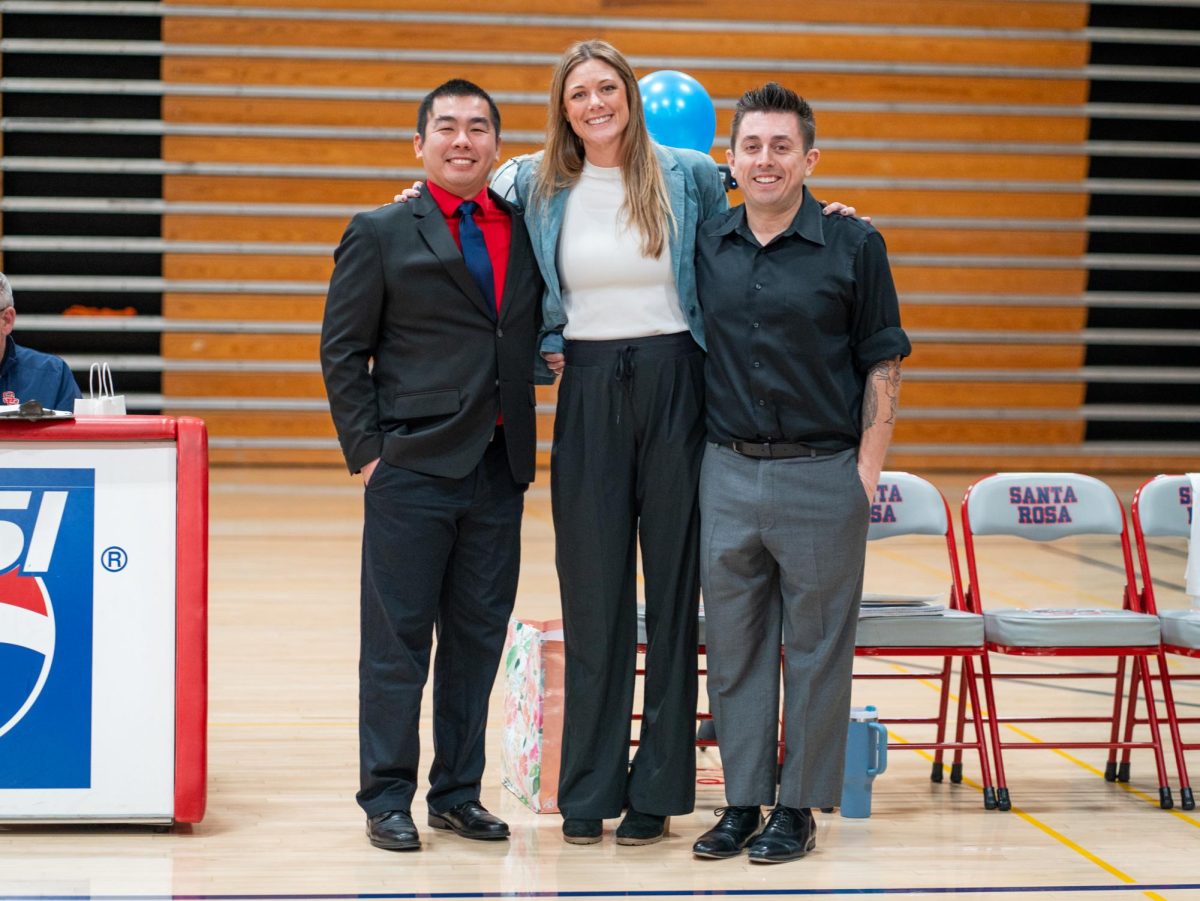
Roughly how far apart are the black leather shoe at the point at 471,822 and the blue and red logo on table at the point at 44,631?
2.58ft

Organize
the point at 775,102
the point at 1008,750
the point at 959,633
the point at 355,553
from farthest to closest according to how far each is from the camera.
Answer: the point at 355,553 → the point at 1008,750 → the point at 959,633 → the point at 775,102

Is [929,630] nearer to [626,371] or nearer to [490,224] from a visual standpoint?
[626,371]

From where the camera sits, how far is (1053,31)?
1095cm

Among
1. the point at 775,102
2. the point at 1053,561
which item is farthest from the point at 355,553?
the point at 775,102

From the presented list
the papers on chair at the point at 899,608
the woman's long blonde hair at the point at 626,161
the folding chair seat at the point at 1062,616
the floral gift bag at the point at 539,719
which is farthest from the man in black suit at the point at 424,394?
the folding chair seat at the point at 1062,616

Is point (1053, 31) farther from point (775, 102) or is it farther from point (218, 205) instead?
point (775, 102)

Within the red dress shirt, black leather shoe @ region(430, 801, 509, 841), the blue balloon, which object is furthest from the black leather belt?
the blue balloon

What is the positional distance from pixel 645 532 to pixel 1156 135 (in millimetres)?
8999

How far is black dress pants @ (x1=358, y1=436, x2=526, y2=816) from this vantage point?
3.39 meters

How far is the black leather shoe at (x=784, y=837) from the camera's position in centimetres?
337

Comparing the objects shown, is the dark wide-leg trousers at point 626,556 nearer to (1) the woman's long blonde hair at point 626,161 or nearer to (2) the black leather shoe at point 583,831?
(2) the black leather shoe at point 583,831

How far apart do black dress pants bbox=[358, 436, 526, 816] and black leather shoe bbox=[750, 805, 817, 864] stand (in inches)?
26.1

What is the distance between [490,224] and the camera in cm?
348

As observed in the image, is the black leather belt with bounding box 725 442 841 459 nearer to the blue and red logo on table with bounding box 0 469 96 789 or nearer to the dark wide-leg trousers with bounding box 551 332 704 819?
the dark wide-leg trousers with bounding box 551 332 704 819
